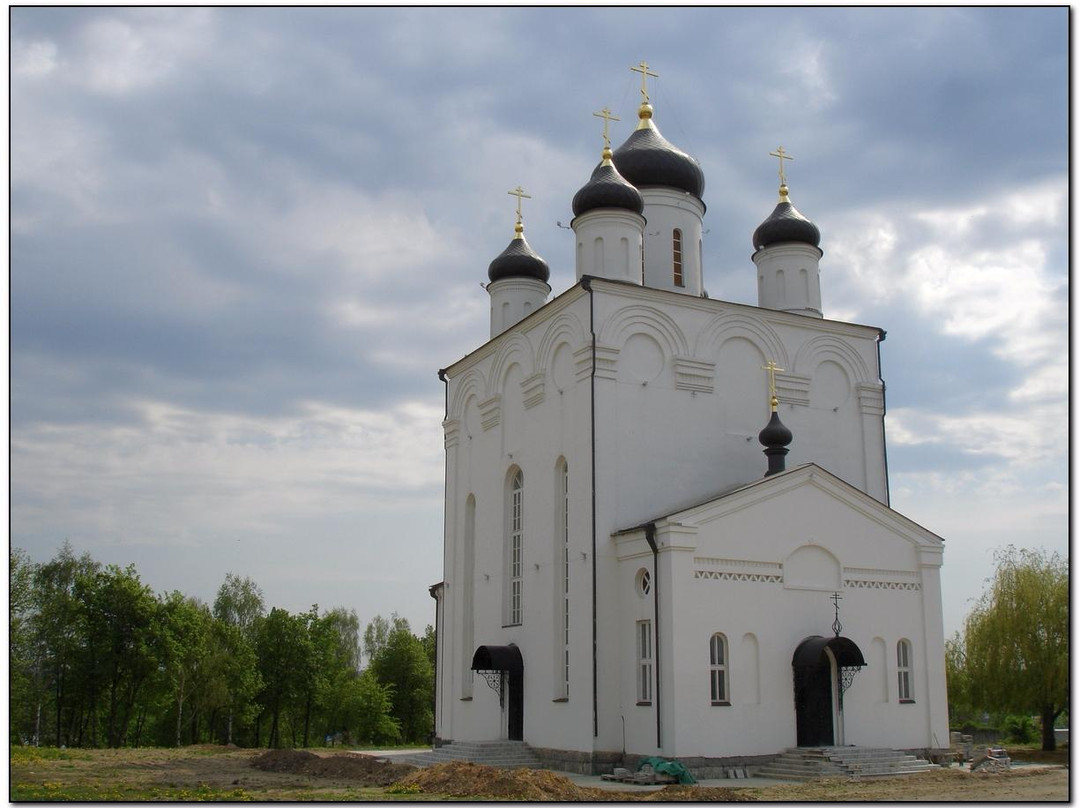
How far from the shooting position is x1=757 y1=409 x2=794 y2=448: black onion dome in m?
17.9

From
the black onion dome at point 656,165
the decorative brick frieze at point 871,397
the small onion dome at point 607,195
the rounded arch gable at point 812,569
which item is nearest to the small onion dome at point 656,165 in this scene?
the black onion dome at point 656,165

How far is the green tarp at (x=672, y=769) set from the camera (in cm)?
1458

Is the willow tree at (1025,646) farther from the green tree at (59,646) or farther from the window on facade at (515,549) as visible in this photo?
the green tree at (59,646)

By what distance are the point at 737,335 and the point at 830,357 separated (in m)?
2.14

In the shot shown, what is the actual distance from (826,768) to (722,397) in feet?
21.1

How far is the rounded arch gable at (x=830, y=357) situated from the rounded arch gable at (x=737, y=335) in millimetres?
409

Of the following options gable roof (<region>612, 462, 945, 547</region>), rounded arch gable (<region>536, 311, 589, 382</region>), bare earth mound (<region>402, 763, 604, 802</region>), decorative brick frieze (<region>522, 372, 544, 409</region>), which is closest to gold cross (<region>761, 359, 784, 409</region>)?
gable roof (<region>612, 462, 945, 547</region>)

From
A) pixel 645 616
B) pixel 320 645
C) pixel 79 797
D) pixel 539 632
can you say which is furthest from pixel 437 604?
pixel 320 645

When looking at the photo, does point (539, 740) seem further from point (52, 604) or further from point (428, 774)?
point (52, 604)

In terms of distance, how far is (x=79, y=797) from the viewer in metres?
12.6

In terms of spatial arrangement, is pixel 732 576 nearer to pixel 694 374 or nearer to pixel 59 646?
pixel 694 374

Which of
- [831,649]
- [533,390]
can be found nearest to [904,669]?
[831,649]

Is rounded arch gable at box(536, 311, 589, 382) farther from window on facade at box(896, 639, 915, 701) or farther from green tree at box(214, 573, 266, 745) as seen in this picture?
green tree at box(214, 573, 266, 745)

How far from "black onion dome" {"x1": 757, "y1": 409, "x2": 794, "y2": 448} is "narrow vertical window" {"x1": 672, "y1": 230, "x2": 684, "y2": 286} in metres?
4.28
